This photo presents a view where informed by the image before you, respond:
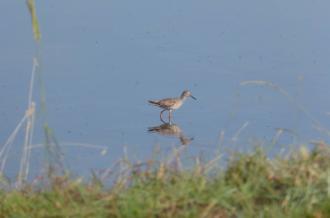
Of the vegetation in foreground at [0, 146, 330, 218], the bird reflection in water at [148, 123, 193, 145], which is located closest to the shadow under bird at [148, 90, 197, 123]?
the bird reflection in water at [148, 123, 193, 145]

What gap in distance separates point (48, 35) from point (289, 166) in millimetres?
5099

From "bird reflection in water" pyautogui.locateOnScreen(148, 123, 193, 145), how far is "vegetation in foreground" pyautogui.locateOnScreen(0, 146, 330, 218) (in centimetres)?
275

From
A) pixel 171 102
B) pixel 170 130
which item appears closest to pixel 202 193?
pixel 170 130

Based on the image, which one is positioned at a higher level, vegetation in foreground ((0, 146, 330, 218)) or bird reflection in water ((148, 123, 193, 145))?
vegetation in foreground ((0, 146, 330, 218))

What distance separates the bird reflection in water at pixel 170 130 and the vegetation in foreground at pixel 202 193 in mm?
2751

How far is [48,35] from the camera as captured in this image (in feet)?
28.0

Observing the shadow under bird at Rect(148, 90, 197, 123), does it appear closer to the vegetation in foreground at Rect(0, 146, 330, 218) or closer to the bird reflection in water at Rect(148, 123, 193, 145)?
the bird reflection in water at Rect(148, 123, 193, 145)

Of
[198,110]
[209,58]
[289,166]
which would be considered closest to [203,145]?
[198,110]

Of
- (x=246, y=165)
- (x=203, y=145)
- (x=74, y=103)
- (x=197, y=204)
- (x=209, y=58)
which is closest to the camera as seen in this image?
(x=197, y=204)

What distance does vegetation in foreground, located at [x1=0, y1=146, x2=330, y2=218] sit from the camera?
3.49 metres

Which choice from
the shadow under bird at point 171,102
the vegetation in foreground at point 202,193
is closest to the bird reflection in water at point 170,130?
the shadow under bird at point 171,102

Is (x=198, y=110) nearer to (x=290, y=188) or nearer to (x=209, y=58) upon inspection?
(x=209, y=58)

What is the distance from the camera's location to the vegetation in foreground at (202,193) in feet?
11.4

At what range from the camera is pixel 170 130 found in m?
7.07
